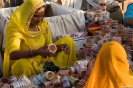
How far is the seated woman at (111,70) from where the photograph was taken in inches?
99.0

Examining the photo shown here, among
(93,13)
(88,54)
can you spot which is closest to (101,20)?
(93,13)

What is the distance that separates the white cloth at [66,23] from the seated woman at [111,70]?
236 centimetres

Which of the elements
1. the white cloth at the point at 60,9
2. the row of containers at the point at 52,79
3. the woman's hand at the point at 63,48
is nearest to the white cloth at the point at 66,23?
the white cloth at the point at 60,9

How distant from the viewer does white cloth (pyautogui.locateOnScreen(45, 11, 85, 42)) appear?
495 cm

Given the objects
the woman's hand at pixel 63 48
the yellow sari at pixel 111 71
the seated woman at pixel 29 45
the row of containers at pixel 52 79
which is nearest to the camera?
the yellow sari at pixel 111 71

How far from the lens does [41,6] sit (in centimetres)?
374

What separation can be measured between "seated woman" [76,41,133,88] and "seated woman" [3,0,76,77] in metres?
1.16

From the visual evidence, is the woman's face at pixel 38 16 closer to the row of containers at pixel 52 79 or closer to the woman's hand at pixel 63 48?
the woman's hand at pixel 63 48

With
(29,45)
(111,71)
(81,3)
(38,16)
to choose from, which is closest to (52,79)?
(29,45)

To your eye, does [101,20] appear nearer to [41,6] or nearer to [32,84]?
[41,6]

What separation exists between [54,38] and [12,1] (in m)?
2.28

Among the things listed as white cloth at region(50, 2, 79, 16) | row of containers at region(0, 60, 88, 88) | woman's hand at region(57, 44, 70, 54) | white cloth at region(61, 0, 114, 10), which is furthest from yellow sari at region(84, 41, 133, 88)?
white cloth at region(61, 0, 114, 10)

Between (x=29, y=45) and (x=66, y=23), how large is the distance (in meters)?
1.32

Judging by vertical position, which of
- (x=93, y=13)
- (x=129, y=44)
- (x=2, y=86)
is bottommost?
(x=2, y=86)
